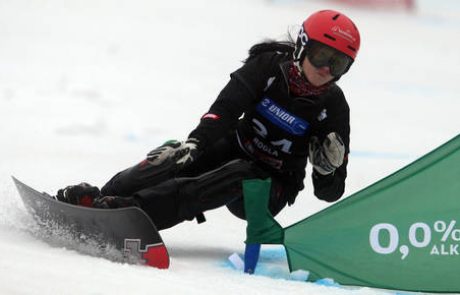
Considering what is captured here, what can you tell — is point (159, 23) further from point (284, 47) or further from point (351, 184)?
point (284, 47)

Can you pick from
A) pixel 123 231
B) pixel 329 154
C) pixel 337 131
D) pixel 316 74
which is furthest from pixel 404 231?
pixel 123 231

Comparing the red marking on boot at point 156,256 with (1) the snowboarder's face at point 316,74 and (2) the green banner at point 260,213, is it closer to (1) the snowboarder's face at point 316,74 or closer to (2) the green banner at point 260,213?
(2) the green banner at point 260,213

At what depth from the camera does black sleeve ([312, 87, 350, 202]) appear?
11.8ft

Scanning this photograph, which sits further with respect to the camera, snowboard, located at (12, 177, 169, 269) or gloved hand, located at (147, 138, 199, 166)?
gloved hand, located at (147, 138, 199, 166)

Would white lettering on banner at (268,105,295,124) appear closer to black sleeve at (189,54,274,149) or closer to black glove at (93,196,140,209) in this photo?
black sleeve at (189,54,274,149)

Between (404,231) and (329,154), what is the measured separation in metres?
0.48

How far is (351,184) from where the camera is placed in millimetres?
5750

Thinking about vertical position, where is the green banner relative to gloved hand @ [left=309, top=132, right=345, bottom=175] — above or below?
below

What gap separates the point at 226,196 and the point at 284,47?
30.3 inches

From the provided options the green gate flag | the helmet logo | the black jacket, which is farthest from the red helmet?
the green gate flag

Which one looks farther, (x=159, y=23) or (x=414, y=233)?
(x=159, y=23)

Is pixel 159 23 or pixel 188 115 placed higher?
pixel 159 23

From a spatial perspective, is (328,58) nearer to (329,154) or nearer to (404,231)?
(329,154)

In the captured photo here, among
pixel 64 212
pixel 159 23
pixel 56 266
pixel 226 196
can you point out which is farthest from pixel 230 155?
pixel 159 23
